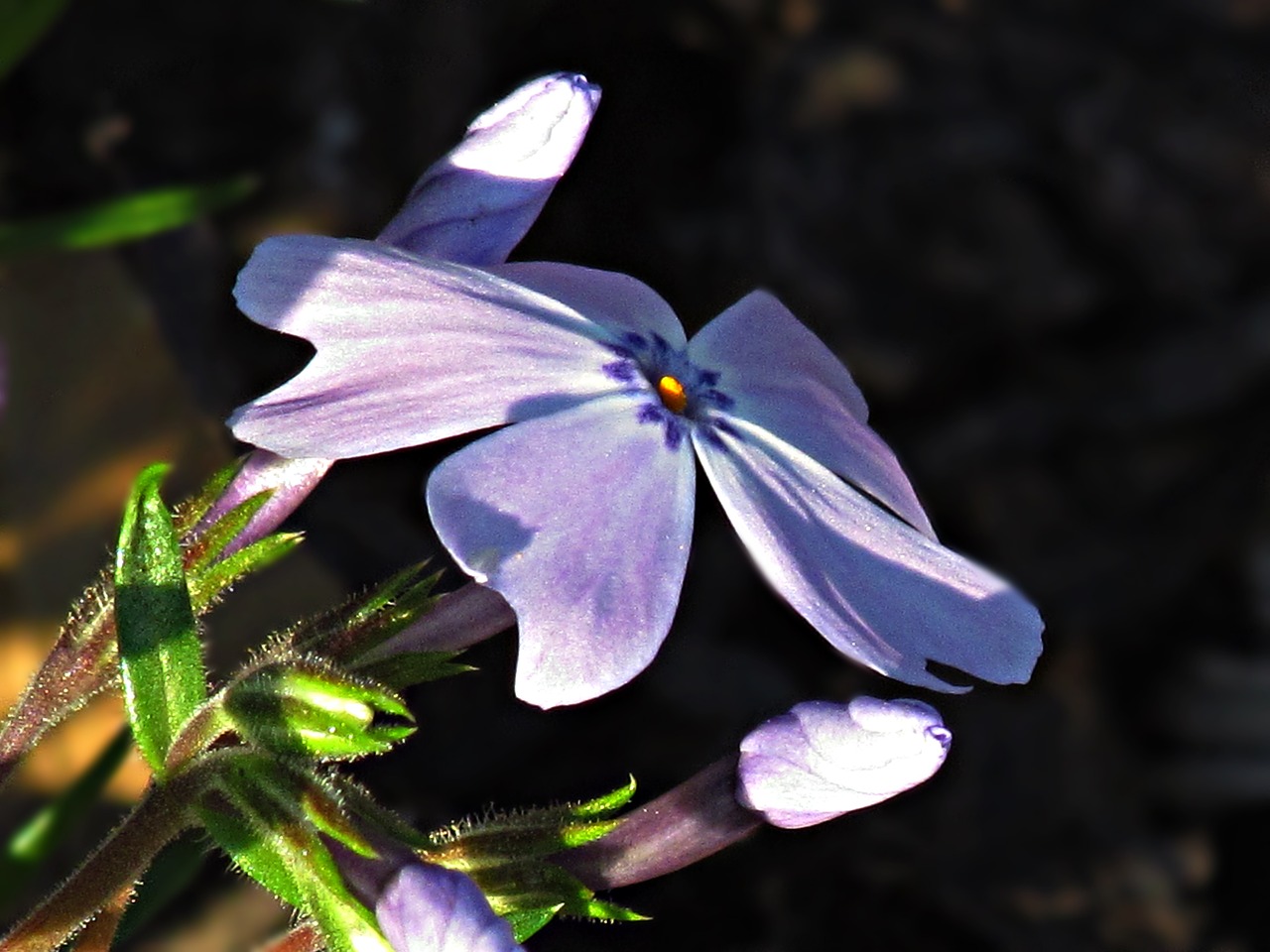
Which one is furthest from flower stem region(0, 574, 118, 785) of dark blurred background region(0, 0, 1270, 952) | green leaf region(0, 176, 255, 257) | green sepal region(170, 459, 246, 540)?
dark blurred background region(0, 0, 1270, 952)

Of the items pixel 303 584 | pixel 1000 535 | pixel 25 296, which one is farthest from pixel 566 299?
pixel 1000 535

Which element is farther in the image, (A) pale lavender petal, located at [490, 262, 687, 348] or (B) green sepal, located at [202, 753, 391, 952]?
(A) pale lavender petal, located at [490, 262, 687, 348]

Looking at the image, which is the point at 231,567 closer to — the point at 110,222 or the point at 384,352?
the point at 384,352

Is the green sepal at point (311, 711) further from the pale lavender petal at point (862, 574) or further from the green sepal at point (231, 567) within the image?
the pale lavender petal at point (862, 574)

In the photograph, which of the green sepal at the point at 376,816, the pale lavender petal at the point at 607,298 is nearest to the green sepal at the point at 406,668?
the green sepal at the point at 376,816

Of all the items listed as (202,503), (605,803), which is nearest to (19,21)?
(202,503)

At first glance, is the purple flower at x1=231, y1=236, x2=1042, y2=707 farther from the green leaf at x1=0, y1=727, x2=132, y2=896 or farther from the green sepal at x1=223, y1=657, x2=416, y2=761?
the green leaf at x1=0, y1=727, x2=132, y2=896

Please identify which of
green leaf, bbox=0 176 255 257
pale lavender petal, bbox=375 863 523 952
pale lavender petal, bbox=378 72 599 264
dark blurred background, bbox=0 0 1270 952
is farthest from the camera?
dark blurred background, bbox=0 0 1270 952

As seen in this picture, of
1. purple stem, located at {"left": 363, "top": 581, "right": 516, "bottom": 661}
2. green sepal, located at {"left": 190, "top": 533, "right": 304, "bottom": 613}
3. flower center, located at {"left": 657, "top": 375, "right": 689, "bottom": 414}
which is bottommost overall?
purple stem, located at {"left": 363, "top": 581, "right": 516, "bottom": 661}
